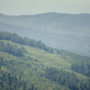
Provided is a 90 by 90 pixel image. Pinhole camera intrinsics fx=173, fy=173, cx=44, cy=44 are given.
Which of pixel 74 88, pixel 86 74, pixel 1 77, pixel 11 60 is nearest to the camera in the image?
pixel 1 77

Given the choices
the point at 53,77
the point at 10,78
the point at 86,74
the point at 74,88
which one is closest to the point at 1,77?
the point at 10,78

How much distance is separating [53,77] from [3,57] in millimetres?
60853

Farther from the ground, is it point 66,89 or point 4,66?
point 4,66

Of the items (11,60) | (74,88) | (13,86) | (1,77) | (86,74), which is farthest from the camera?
(86,74)

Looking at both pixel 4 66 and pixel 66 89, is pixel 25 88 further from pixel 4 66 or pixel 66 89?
pixel 4 66

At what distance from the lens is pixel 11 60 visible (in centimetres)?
18075

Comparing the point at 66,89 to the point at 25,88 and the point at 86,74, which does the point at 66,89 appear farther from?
the point at 86,74

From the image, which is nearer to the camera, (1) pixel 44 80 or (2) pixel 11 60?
(1) pixel 44 80

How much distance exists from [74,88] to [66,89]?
7.05 meters

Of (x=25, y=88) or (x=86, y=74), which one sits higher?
(x=25, y=88)

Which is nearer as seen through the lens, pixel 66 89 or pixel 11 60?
pixel 66 89

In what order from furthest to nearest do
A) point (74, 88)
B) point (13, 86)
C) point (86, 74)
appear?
point (86, 74), point (74, 88), point (13, 86)

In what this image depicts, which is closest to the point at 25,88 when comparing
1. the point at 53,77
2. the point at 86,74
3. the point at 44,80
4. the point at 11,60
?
the point at 44,80

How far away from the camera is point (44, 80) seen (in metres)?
150
